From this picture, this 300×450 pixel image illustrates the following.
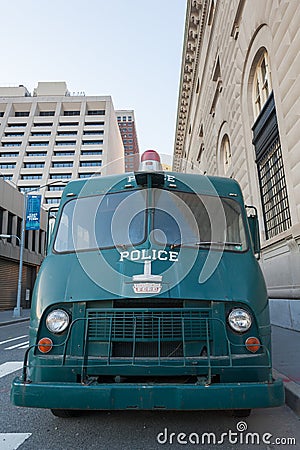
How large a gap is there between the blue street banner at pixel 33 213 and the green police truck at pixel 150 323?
18.7 metres

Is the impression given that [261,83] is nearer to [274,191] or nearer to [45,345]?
[274,191]

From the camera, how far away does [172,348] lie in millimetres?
3354

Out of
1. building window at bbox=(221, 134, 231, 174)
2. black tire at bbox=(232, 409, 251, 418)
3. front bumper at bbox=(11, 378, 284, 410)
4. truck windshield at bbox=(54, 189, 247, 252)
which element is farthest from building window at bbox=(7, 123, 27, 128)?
front bumper at bbox=(11, 378, 284, 410)

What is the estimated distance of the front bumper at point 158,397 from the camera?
2.85 metres

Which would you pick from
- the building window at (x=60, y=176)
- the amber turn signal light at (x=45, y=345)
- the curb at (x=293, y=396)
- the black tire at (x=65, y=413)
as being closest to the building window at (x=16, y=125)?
the building window at (x=60, y=176)

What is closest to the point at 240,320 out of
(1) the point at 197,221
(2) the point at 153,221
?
(1) the point at 197,221

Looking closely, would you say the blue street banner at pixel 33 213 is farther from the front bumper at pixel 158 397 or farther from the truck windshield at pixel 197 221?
the front bumper at pixel 158 397

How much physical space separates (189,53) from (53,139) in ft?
179

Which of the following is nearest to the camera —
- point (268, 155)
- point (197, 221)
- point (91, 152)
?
point (197, 221)

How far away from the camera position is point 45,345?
11.0 ft

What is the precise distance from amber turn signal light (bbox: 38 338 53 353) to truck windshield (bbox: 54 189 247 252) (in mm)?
1096

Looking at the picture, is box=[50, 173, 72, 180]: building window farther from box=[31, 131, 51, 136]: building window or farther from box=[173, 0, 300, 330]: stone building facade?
box=[173, 0, 300, 330]: stone building facade

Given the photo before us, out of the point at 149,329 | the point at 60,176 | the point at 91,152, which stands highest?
the point at 91,152

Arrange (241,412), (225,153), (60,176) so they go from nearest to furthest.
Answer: (241,412)
(225,153)
(60,176)
